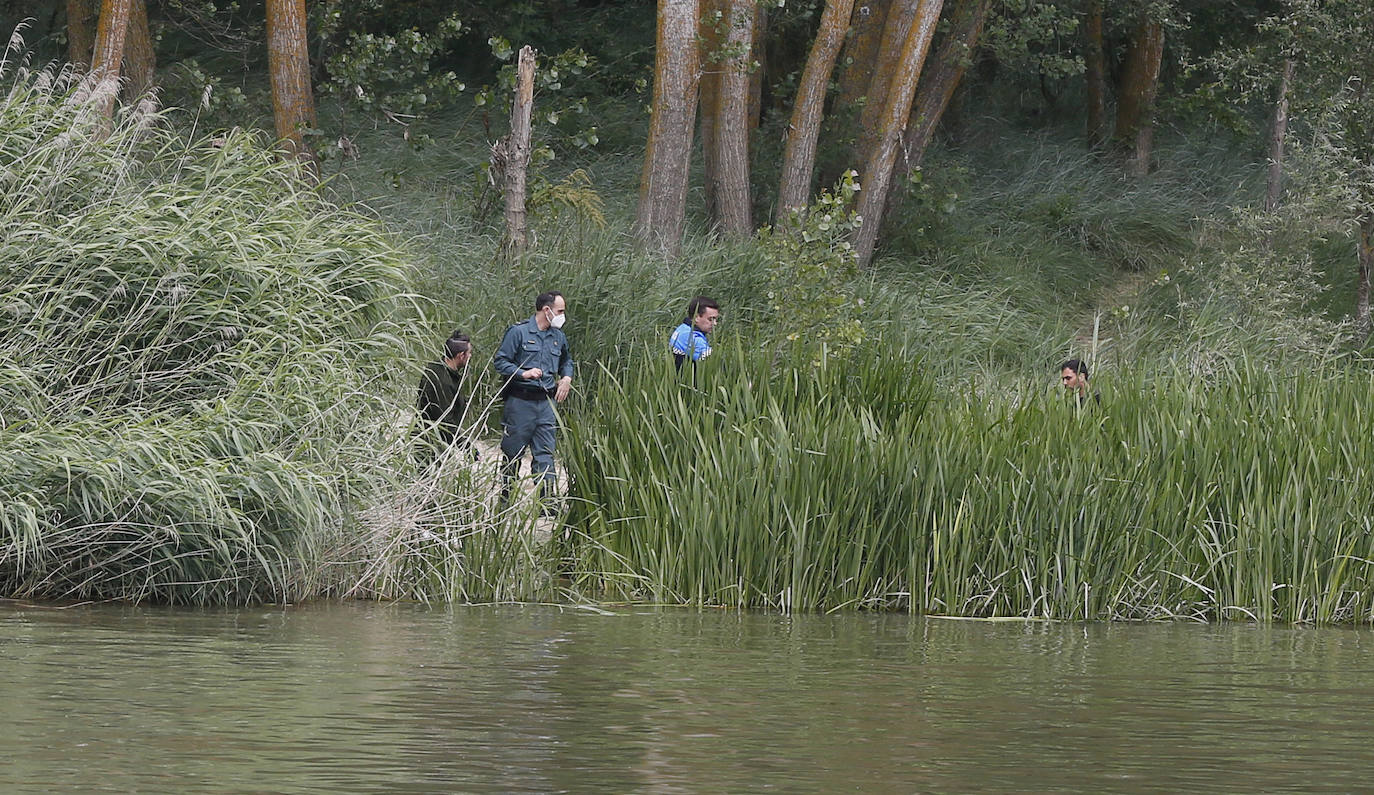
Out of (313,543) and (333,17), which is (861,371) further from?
(333,17)

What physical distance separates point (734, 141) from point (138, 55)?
18.8 feet

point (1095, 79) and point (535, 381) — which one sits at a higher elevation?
point (1095, 79)

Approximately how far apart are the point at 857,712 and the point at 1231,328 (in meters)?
12.1

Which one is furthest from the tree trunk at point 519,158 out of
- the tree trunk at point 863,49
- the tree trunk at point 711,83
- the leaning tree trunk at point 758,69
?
the tree trunk at point 863,49

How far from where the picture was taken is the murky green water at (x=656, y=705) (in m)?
5.14

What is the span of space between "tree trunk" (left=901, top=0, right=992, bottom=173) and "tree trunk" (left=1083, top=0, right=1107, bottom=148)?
12.5 feet

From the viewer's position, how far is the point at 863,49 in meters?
19.2

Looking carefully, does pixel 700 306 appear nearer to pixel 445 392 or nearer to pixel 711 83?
pixel 445 392

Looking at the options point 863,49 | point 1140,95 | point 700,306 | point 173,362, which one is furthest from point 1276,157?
point 173,362

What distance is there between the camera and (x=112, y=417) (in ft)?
30.8

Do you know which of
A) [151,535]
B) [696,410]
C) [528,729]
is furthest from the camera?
[696,410]

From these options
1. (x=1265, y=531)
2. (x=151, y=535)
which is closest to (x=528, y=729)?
(x=151, y=535)

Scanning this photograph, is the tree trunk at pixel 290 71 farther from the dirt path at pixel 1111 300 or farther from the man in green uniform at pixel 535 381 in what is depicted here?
the dirt path at pixel 1111 300

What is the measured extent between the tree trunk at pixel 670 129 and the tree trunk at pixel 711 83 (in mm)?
326
